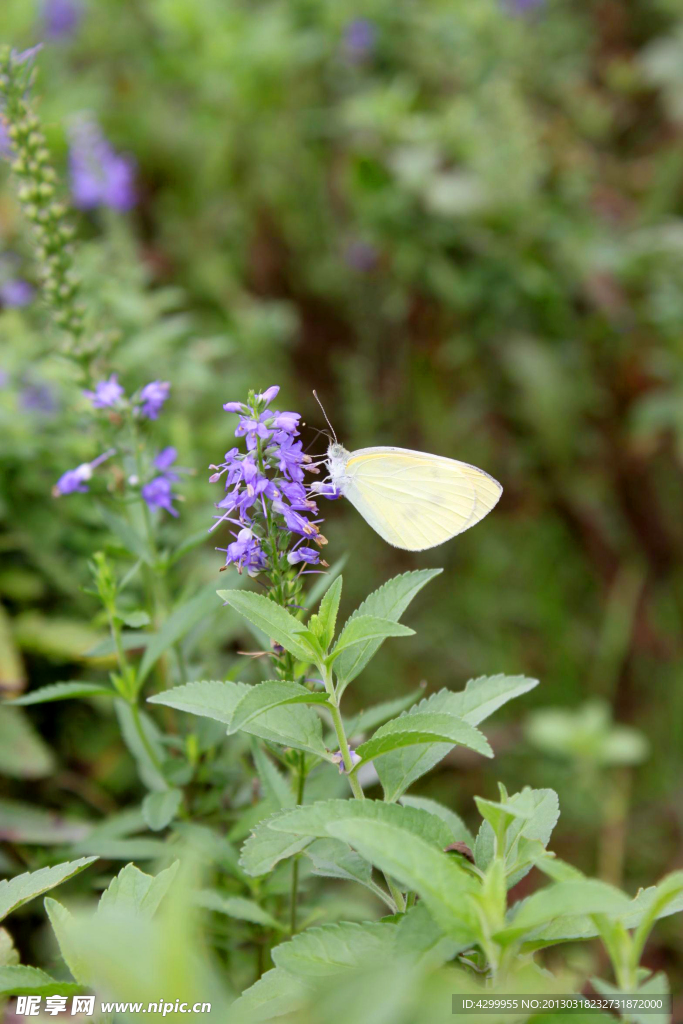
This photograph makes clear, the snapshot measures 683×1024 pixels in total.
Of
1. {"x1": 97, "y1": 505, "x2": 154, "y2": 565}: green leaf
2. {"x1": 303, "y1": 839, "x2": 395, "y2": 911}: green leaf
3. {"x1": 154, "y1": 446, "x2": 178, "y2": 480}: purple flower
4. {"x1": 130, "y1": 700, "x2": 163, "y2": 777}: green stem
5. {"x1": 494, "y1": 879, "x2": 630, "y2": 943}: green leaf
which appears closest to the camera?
{"x1": 494, "y1": 879, "x2": 630, "y2": 943}: green leaf

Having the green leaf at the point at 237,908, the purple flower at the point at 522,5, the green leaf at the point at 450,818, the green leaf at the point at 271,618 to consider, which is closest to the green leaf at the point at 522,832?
the green leaf at the point at 450,818

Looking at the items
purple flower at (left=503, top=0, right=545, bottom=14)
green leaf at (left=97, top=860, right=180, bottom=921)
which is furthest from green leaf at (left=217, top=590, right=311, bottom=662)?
purple flower at (left=503, top=0, right=545, bottom=14)

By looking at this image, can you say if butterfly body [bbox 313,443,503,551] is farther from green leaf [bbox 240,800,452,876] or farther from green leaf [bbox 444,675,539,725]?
green leaf [bbox 240,800,452,876]

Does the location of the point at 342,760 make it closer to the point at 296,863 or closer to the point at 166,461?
the point at 296,863

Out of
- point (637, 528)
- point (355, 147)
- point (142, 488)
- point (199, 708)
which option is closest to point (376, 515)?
point (142, 488)

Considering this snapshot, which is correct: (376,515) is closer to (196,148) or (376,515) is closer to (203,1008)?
(203,1008)

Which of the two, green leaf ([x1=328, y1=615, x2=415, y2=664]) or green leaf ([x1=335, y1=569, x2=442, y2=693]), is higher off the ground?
green leaf ([x1=335, y1=569, x2=442, y2=693])

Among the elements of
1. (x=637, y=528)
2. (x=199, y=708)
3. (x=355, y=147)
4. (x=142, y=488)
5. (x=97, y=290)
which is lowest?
(x=199, y=708)
